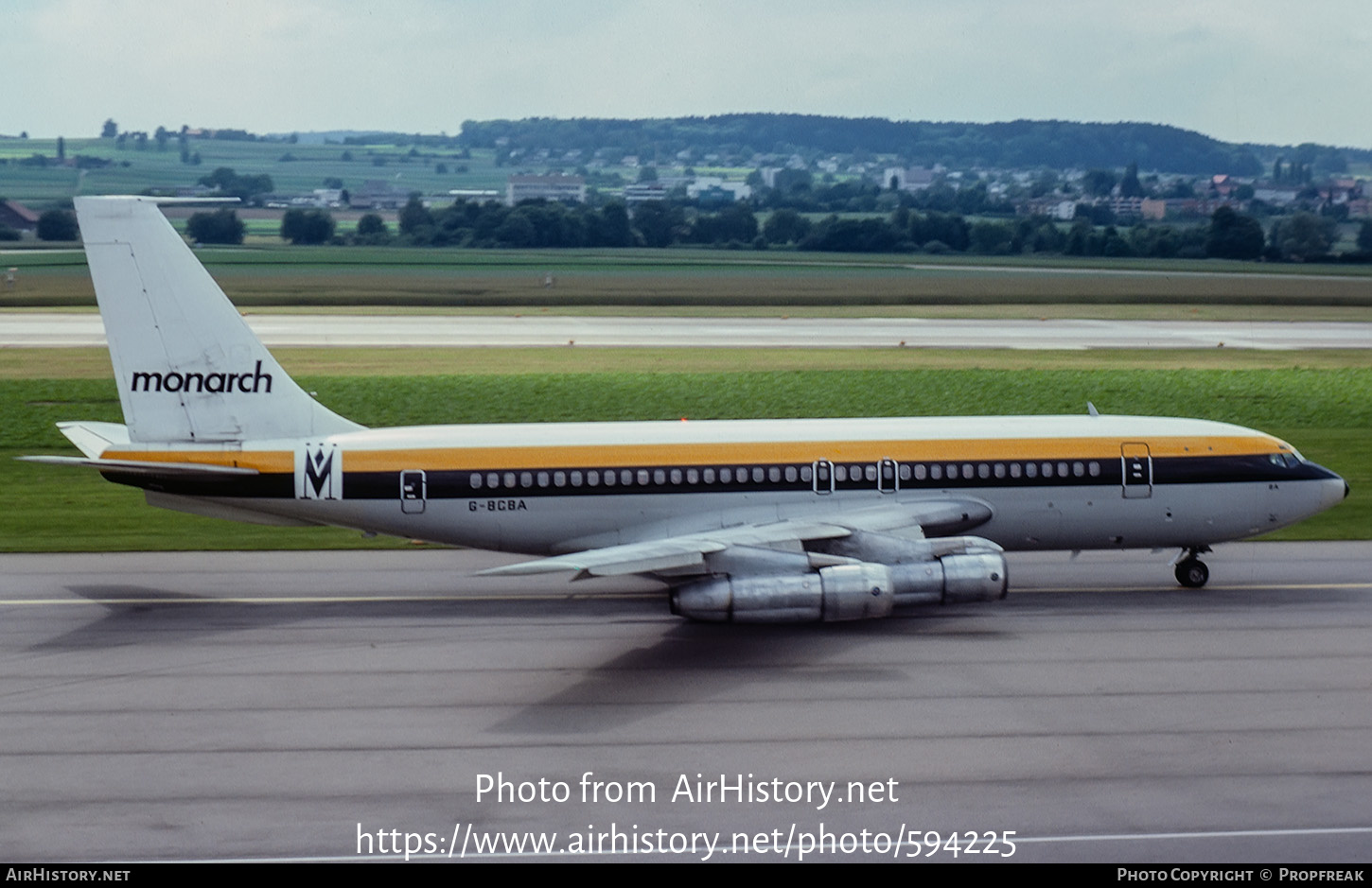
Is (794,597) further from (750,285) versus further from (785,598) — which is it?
(750,285)

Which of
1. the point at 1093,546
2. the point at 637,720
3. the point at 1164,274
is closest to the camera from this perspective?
the point at 637,720

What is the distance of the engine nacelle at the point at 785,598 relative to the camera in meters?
27.2

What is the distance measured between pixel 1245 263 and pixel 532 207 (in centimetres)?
8470

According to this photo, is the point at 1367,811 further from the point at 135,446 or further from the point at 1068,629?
the point at 135,446

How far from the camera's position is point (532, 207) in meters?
188

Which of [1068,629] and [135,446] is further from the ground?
[135,446]

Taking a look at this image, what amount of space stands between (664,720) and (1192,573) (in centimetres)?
1479

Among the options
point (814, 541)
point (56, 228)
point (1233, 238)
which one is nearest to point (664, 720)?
point (814, 541)

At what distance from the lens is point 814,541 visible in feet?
96.8

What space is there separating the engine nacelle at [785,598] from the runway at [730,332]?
161 feet

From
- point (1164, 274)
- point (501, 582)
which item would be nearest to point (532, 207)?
point (1164, 274)

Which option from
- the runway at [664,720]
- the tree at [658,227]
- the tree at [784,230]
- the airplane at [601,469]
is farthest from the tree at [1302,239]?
the airplane at [601,469]

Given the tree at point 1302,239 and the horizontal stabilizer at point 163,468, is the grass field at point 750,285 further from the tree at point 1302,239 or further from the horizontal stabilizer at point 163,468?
the horizontal stabilizer at point 163,468

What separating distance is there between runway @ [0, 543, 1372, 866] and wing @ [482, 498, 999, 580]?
5.10ft
